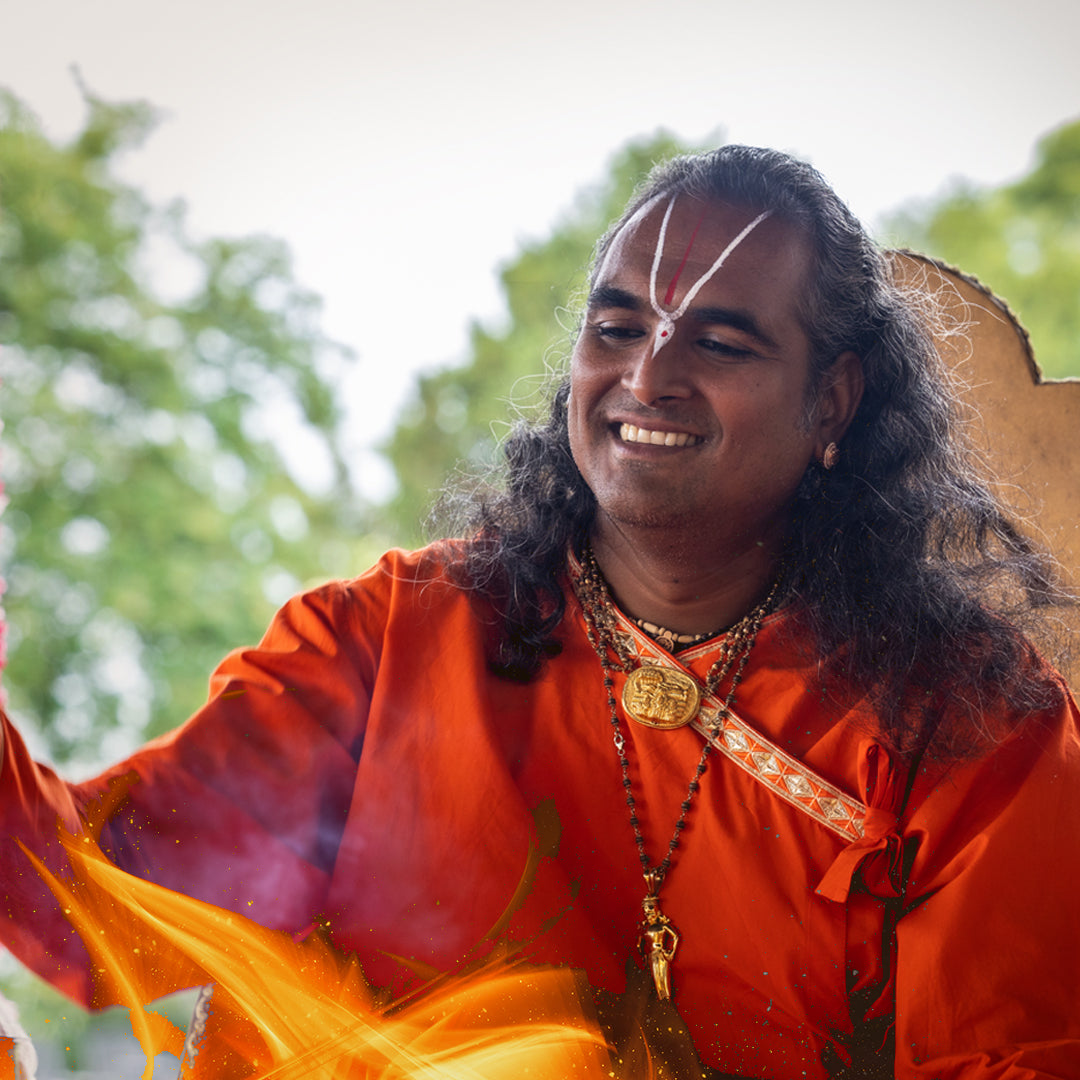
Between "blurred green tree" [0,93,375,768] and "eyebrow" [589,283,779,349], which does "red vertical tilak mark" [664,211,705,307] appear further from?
"blurred green tree" [0,93,375,768]

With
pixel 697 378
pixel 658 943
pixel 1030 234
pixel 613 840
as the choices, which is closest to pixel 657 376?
pixel 697 378

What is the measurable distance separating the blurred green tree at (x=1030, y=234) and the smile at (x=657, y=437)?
20.0 ft

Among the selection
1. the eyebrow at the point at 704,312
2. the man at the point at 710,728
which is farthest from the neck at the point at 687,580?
the eyebrow at the point at 704,312

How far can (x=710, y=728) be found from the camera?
1729 mm

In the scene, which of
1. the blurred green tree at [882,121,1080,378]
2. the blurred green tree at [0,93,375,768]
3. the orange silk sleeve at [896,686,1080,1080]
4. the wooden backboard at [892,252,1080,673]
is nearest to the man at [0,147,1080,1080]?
the orange silk sleeve at [896,686,1080,1080]

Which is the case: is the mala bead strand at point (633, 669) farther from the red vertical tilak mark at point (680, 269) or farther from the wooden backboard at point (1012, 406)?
the wooden backboard at point (1012, 406)

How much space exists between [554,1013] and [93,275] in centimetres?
590

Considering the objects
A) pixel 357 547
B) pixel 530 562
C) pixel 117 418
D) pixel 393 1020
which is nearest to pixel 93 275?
pixel 117 418

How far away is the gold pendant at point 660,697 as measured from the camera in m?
1.73

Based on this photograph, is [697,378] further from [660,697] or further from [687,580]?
[660,697]

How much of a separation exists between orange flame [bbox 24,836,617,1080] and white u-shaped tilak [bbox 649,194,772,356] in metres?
1.01

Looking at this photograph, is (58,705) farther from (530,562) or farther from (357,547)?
(530,562)

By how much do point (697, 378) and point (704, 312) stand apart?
0.11m

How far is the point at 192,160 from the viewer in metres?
5.54
